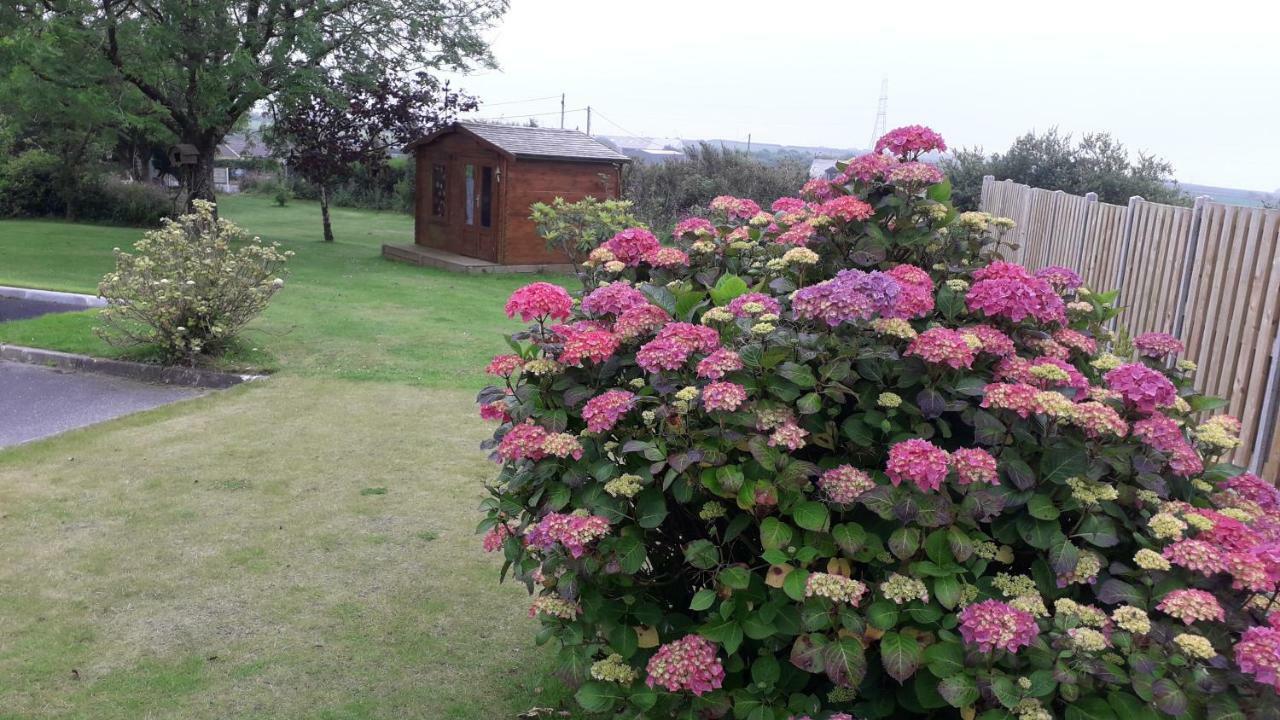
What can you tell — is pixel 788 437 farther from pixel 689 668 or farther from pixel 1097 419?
pixel 1097 419

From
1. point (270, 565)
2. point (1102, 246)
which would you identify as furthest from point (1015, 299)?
point (1102, 246)

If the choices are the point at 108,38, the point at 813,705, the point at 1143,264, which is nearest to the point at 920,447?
the point at 813,705

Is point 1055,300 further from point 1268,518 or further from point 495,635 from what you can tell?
point 495,635

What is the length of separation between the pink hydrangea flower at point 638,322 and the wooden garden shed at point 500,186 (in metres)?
15.6

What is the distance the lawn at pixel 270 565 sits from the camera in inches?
140

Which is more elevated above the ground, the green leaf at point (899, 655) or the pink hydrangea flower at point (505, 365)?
the pink hydrangea flower at point (505, 365)

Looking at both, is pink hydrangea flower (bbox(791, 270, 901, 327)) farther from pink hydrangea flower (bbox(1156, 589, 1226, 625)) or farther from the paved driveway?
the paved driveway

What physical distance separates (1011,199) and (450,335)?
7446 millimetres

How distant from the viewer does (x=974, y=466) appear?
2.30 m

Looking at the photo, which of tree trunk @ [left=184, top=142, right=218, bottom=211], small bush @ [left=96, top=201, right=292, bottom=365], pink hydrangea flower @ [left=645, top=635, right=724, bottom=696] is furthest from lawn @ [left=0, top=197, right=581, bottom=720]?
tree trunk @ [left=184, top=142, right=218, bottom=211]

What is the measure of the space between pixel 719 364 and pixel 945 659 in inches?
36.2

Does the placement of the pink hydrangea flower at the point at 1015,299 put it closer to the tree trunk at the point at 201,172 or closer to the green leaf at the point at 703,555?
the green leaf at the point at 703,555

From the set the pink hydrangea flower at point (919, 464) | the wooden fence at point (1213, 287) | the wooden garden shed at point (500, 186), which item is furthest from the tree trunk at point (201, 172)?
the pink hydrangea flower at point (919, 464)

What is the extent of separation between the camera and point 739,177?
22.8 metres
